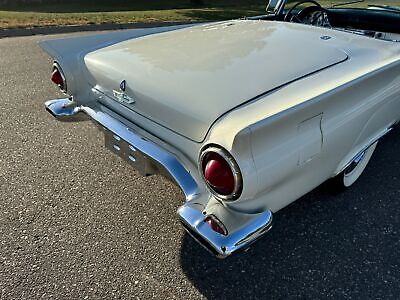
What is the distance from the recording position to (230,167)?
5.19ft

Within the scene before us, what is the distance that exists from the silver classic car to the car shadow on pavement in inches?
10.0

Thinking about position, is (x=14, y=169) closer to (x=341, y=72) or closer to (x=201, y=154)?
(x=201, y=154)

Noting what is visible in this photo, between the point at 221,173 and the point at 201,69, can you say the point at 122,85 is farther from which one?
the point at 221,173

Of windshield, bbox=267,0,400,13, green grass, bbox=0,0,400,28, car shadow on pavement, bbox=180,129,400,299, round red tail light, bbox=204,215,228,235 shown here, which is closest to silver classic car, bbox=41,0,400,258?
round red tail light, bbox=204,215,228,235

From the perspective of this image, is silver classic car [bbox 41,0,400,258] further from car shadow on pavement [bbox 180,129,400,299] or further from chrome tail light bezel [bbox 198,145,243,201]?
car shadow on pavement [bbox 180,129,400,299]

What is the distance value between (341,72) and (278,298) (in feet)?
4.03

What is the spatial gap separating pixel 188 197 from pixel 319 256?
2.97ft

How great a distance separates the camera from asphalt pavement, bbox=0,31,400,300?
1.99 m

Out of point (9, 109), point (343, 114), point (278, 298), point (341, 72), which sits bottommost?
point (9, 109)

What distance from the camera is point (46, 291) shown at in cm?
195

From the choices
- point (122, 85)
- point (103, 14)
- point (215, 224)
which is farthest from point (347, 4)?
point (103, 14)

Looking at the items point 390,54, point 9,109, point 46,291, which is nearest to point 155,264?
point 46,291

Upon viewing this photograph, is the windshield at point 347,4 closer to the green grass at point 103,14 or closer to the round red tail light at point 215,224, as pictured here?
the green grass at point 103,14

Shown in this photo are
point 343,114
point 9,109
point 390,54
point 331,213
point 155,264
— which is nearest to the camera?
point 343,114
